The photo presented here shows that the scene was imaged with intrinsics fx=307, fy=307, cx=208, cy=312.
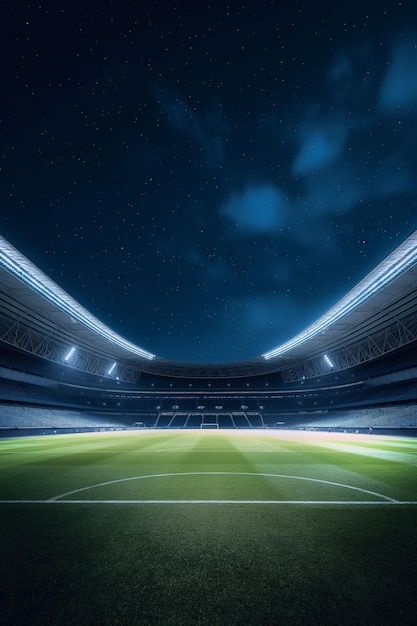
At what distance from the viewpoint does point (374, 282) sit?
2381 centimetres

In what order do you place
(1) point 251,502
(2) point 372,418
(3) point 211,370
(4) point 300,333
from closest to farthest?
(1) point 251,502 < (4) point 300,333 < (2) point 372,418 < (3) point 211,370

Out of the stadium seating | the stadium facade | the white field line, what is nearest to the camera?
the white field line

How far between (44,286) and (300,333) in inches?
1170

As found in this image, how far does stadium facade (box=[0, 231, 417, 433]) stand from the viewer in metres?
26.7

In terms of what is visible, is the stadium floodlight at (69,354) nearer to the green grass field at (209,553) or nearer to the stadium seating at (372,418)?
the green grass field at (209,553)

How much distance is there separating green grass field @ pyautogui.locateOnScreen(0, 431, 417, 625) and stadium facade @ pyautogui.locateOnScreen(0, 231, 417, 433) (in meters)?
17.5

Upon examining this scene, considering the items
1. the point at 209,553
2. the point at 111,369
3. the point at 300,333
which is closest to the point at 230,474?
the point at 209,553

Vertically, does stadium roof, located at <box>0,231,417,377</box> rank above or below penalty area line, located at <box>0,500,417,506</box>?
above

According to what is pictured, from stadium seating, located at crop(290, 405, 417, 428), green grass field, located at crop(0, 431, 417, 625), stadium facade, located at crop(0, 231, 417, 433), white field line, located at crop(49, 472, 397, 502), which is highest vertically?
stadium facade, located at crop(0, 231, 417, 433)

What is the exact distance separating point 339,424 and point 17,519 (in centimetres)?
5240

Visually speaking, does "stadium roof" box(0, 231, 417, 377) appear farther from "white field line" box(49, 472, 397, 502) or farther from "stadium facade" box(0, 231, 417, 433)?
"white field line" box(49, 472, 397, 502)

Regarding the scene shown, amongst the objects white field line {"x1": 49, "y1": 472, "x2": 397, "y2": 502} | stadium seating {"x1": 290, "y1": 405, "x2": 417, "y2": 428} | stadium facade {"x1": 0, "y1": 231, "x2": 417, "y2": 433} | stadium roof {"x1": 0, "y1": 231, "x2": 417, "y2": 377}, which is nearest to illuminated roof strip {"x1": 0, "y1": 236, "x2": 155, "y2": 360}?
stadium roof {"x1": 0, "y1": 231, "x2": 417, "y2": 377}

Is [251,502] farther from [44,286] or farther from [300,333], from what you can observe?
[300,333]

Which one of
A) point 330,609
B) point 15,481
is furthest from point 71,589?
point 15,481
